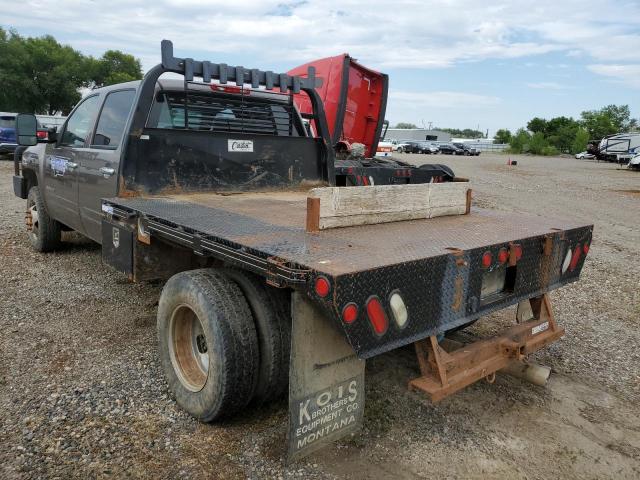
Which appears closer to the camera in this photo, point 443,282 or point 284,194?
point 443,282

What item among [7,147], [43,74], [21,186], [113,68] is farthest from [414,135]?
[21,186]

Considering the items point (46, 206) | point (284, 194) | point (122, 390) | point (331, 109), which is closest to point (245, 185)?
point (284, 194)

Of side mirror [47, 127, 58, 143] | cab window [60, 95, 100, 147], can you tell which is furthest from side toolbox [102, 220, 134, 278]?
side mirror [47, 127, 58, 143]

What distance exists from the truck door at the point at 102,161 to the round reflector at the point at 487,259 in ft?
9.45

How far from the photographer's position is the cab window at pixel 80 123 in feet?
17.0

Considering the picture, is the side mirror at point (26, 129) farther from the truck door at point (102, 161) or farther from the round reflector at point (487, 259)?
the round reflector at point (487, 259)

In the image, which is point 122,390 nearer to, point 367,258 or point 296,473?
point 296,473

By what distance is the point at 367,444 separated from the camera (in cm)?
294

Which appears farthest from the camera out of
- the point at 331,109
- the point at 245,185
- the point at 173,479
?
the point at 331,109

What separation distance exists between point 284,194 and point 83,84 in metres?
46.6

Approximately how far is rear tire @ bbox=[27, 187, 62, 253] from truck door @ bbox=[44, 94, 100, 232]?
0.38 metres

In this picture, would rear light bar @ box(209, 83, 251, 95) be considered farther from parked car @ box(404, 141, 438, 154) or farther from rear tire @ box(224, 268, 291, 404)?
parked car @ box(404, 141, 438, 154)

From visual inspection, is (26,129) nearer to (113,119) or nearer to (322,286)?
(113,119)

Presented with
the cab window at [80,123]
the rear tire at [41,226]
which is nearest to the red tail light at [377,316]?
the cab window at [80,123]
